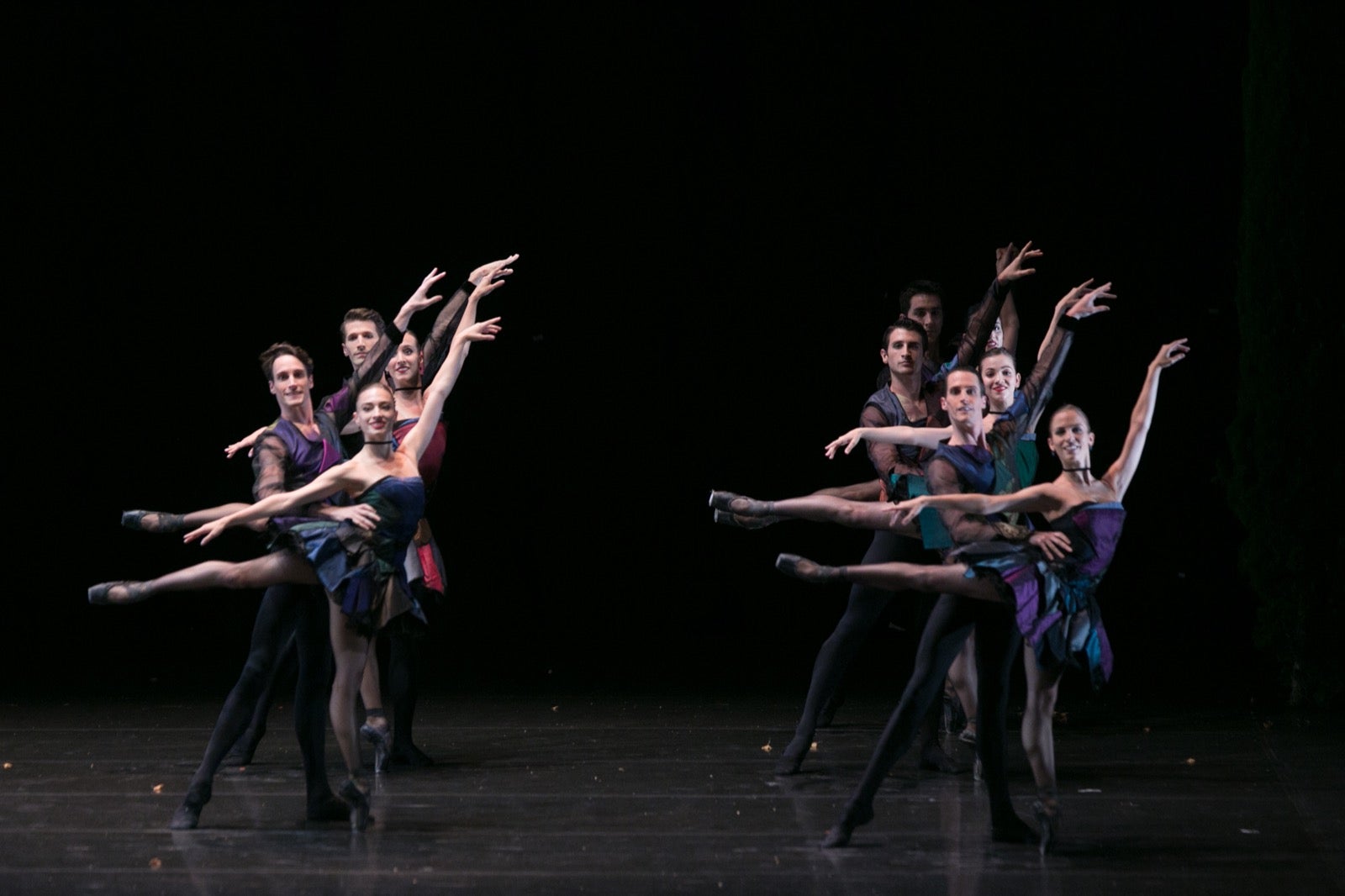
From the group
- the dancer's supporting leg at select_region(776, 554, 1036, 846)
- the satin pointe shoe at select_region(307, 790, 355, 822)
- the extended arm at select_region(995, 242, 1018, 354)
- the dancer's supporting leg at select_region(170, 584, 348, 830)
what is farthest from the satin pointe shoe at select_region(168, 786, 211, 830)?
the extended arm at select_region(995, 242, 1018, 354)

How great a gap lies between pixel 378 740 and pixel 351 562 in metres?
1.02

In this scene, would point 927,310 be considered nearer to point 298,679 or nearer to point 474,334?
point 474,334

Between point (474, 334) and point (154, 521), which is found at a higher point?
point (474, 334)

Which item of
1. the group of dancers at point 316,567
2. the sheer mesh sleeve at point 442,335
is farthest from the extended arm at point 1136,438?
the sheer mesh sleeve at point 442,335

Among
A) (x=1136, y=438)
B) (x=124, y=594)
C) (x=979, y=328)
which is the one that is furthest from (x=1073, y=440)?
(x=124, y=594)

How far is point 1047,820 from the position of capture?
12.1ft

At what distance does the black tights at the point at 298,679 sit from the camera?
13.4 feet

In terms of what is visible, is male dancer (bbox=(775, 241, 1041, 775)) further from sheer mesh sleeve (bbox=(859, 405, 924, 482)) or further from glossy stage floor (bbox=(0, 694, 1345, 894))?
glossy stage floor (bbox=(0, 694, 1345, 894))

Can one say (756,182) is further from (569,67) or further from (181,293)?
(181,293)

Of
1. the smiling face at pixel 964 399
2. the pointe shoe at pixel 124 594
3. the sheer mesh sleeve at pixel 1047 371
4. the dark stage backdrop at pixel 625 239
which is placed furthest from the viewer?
the dark stage backdrop at pixel 625 239

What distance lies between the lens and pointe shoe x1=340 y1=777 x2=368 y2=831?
157 inches

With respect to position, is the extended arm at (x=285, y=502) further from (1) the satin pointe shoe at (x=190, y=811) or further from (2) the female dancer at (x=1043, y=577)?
(2) the female dancer at (x=1043, y=577)

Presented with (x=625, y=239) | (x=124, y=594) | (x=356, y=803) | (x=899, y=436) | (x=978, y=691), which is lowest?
(x=356, y=803)

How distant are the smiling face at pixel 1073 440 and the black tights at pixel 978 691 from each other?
15.5 inches
